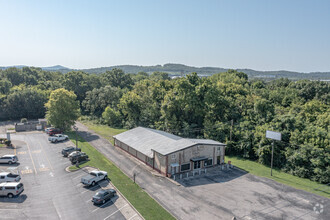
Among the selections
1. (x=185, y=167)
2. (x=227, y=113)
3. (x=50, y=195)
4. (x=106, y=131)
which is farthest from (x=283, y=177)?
(x=106, y=131)

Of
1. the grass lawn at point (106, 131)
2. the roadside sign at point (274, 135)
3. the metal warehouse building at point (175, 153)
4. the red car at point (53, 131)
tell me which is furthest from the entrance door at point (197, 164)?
the red car at point (53, 131)

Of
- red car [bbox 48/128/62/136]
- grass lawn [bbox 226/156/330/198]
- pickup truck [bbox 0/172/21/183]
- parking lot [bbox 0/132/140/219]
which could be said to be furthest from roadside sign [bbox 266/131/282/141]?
red car [bbox 48/128/62/136]

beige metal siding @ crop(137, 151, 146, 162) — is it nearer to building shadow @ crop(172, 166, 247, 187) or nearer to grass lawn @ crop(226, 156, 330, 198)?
building shadow @ crop(172, 166, 247, 187)

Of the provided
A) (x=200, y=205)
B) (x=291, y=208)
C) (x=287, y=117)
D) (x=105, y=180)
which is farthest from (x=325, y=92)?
(x=105, y=180)

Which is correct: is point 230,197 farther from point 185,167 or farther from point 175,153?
point 175,153

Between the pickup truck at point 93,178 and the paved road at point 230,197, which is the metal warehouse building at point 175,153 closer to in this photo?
the paved road at point 230,197

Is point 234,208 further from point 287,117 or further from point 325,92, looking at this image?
point 325,92
